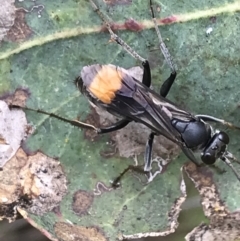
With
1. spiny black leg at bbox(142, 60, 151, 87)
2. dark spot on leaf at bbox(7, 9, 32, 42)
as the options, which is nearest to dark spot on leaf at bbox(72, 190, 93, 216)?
spiny black leg at bbox(142, 60, 151, 87)

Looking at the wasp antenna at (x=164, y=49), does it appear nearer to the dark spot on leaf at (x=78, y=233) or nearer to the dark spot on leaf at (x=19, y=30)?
the dark spot on leaf at (x=19, y=30)

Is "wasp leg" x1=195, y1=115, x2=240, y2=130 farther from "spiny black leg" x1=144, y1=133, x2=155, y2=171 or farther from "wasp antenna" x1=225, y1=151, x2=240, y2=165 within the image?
"spiny black leg" x1=144, y1=133, x2=155, y2=171

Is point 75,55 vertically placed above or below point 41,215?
above

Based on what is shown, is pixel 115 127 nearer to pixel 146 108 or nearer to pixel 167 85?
pixel 146 108

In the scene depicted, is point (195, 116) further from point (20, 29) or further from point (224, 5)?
point (20, 29)

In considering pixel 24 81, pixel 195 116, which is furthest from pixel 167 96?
pixel 24 81

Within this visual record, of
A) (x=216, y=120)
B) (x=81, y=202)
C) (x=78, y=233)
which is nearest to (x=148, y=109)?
(x=216, y=120)
